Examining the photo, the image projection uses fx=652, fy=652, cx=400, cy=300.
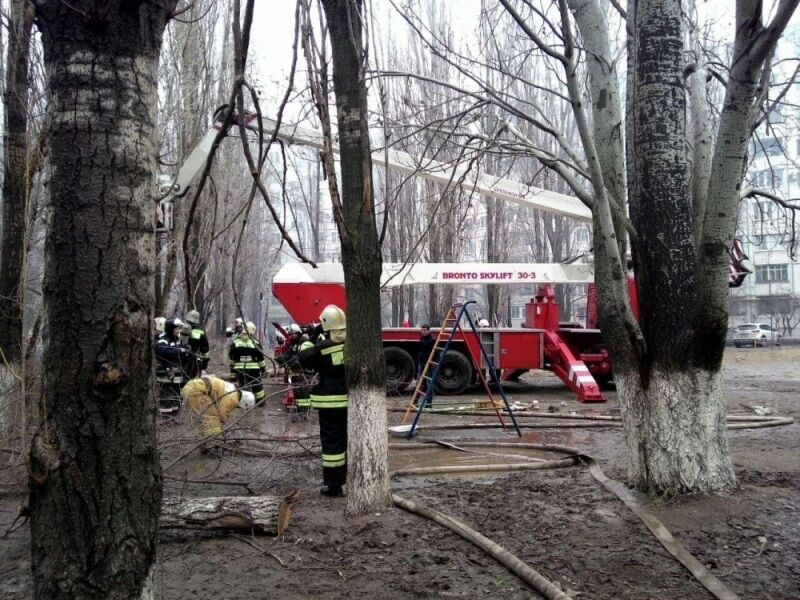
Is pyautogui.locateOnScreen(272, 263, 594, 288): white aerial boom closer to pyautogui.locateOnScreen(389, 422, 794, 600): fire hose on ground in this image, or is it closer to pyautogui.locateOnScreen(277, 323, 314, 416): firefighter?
pyautogui.locateOnScreen(277, 323, 314, 416): firefighter

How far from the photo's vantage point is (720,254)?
187 inches

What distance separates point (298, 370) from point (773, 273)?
151 ft

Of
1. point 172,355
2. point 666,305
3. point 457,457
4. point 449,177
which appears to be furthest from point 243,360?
point 666,305

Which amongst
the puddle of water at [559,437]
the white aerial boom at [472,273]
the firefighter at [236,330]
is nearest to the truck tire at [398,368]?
the white aerial boom at [472,273]

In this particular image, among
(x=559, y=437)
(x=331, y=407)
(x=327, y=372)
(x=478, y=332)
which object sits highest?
(x=478, y=332)

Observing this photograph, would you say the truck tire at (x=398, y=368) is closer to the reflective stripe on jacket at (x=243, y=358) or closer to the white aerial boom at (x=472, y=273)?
the white aerial boom at (x=472, y=273)

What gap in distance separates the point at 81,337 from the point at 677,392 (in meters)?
4.19

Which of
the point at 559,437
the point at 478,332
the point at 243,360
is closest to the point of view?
the point at 559,437

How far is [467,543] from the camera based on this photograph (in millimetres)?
4086

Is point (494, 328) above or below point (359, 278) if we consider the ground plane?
below

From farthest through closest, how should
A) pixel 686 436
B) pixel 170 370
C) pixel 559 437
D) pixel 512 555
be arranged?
1. pixel 559 437
2. pixel 170 370
3. pixel 686 436
4. pixel 512 555

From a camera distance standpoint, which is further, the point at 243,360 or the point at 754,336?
the point at 754,336

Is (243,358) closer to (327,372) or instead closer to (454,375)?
(327,372)

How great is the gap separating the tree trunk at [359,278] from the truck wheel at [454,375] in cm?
824
